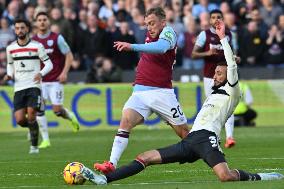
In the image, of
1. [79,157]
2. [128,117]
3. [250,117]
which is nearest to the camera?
[128,117]

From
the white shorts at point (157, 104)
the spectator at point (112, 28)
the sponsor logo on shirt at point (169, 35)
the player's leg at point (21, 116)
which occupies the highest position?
the sponsor logo on shirt at point (169, 35)

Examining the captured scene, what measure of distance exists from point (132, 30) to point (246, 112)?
4.68m

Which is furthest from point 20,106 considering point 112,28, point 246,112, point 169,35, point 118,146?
point 112,28

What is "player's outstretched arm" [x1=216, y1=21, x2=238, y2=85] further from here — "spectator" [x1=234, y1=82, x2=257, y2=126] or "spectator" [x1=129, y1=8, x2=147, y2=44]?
"spectator" [x1=129, y1=8, x2=147, y2=44]

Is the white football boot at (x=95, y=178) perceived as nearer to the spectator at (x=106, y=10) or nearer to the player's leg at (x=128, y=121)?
the player's leg at (x=128, y=121)

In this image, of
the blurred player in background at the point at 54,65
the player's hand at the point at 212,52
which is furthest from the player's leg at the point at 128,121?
the blurred player in background at the point at 54,65

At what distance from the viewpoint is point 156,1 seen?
2898cm

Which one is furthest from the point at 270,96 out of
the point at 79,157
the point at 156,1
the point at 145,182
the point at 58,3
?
the point at 145,182

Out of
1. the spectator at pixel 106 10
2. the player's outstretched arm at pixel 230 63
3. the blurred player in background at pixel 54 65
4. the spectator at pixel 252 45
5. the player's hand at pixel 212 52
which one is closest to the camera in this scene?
the player's outstretched arm at pixel 230 63

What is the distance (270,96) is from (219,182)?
14223mm

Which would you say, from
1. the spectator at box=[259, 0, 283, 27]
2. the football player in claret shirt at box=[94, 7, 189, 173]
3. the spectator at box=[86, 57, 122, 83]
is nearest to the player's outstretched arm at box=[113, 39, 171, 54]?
the football player in claret shirt at box=[94, 7, 189, 173]

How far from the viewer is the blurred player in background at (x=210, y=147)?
40.9 feet

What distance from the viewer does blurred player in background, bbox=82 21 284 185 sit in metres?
12.5

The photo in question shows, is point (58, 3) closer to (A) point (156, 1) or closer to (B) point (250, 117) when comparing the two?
(A) point (156, 1)
